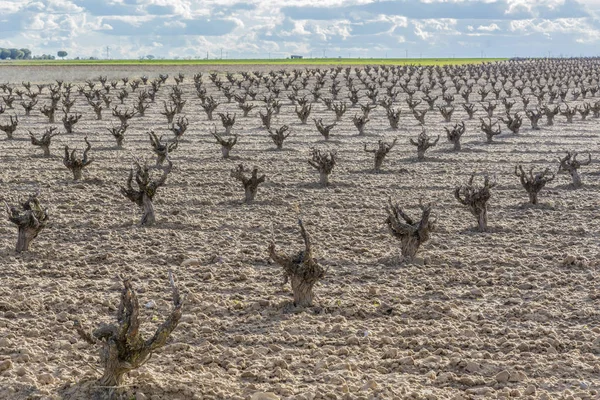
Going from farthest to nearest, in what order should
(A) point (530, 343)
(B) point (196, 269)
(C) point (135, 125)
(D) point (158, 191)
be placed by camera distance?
1. (C) point (135, 125)
2. (D) point (158, 191)
3. (B) point (196, 269)
4. (A) point (530, 343)

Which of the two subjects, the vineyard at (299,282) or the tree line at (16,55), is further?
the tree line at (16,55)

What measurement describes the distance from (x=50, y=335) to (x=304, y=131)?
1670 centimetres

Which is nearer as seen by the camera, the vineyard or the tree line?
the vineyard

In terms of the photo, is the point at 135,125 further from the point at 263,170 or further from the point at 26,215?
the point at 26,215

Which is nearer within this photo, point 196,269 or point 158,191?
point 196,269

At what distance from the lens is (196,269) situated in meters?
8.53

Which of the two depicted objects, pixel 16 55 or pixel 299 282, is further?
pixel 16 55

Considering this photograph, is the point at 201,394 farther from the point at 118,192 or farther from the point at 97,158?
the point at 97,158

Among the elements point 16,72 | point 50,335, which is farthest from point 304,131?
point 16,72

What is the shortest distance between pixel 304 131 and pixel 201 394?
1782 centimetres

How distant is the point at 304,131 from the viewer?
22719 millimetres

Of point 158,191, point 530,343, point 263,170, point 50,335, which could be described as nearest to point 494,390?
point 530,343

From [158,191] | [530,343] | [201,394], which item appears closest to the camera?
[201,394]

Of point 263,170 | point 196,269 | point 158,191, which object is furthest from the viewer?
point 263,170
